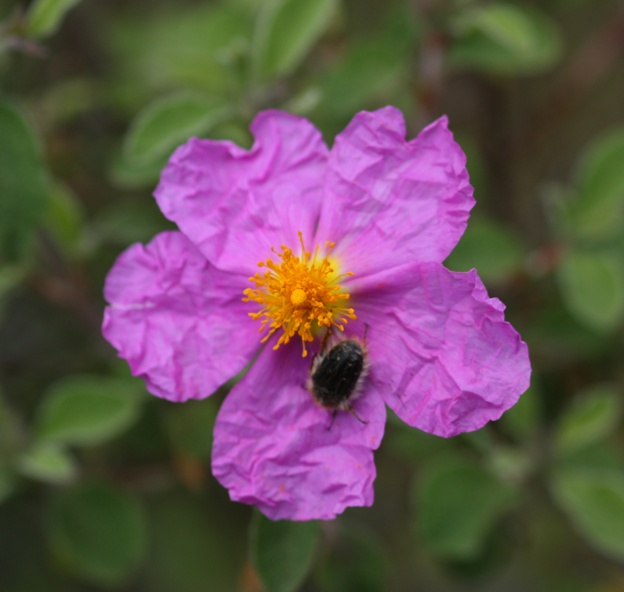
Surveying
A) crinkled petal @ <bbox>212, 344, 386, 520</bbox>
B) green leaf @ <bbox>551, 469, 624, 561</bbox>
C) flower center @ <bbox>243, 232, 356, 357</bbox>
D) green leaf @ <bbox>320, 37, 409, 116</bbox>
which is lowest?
green leaf @ <bbox>551, 469, 624, 561</bbox>

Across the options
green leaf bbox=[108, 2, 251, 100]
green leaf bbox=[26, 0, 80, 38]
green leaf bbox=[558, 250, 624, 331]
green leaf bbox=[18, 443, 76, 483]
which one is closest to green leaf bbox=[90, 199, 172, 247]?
green leaf bbox=[108, 2, 251, 100]

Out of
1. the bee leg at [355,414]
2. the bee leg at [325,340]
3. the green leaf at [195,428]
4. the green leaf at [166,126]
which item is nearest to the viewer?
the bee leg at [355,414]

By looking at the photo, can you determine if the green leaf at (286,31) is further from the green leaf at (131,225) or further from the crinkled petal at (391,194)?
the green leaf at (131,225)

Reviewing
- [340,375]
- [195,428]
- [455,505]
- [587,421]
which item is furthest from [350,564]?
[340,375]

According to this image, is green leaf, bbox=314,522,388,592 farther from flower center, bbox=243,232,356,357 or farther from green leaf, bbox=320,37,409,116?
green leaf, bbox=320,37,409,116

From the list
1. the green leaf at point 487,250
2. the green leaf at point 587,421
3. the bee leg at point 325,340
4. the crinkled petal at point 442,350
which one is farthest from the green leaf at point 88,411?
the green leaf at point 587,421

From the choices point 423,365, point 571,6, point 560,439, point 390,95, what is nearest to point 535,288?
point 560,439
